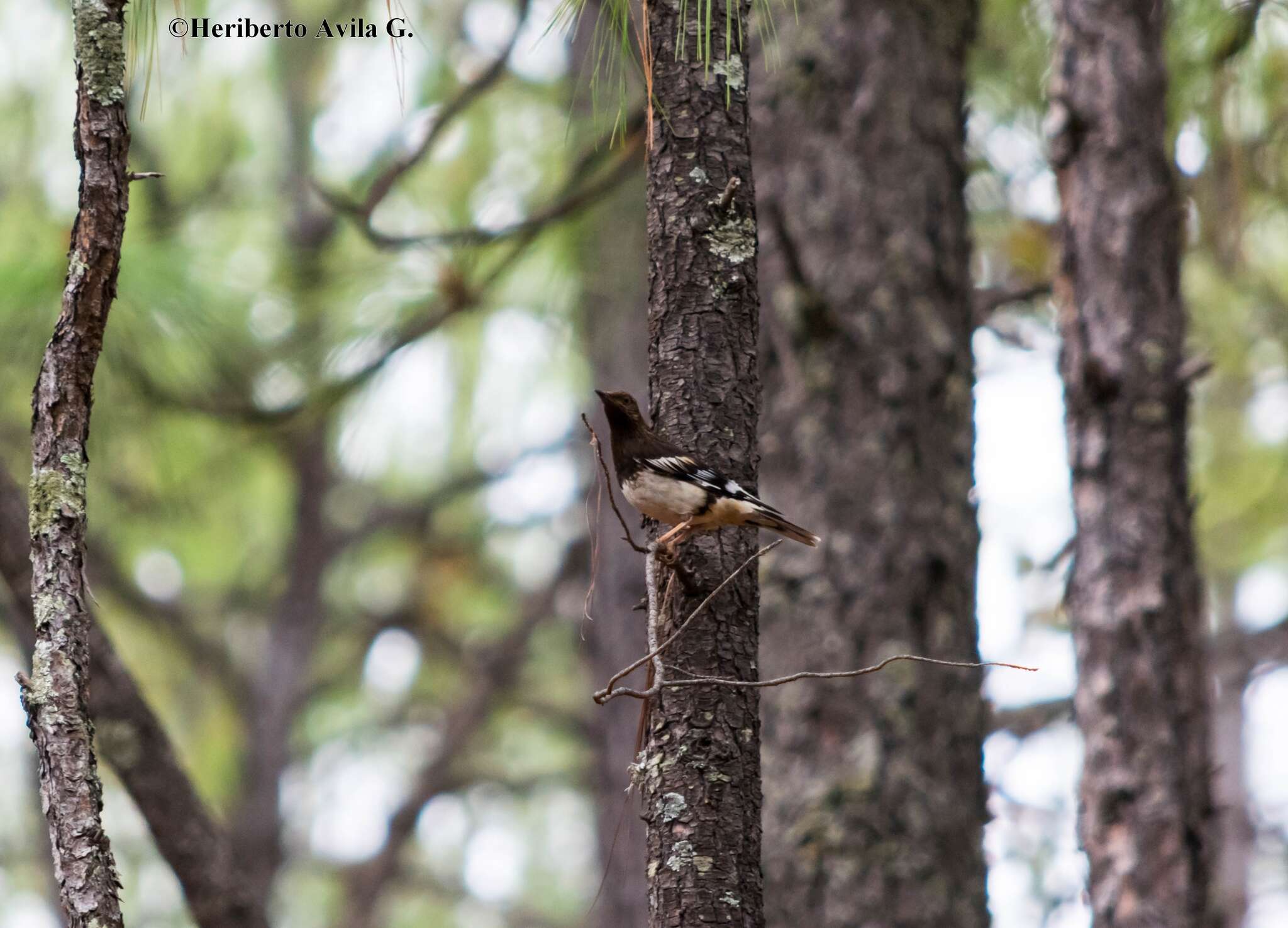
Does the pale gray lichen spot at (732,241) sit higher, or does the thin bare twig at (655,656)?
the pale gray lichen spot at (732,241)

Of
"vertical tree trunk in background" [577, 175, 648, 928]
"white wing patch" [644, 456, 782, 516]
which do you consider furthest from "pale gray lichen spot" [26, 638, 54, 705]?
"vertical tree trunk in background" [577, 175, 648, 928]

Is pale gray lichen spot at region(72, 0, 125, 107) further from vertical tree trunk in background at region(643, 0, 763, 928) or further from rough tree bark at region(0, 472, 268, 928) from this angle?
rough tree bark at region(0, 472, 268, 928)

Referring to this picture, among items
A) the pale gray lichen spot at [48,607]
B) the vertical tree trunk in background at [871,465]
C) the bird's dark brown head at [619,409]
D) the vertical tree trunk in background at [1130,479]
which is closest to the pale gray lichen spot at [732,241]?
the bird's dark brown head at [619,409]

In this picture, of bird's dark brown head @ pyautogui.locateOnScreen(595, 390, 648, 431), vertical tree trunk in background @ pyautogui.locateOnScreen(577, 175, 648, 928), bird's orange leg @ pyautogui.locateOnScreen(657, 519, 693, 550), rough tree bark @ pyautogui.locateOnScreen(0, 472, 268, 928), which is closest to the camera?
bird's orange leg @ pyautogui.locateOnScreen(657, 519, 693, 550)

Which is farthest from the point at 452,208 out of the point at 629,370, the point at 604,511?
the point at 604,511

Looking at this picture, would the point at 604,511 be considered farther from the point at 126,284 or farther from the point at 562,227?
the point at 126,284

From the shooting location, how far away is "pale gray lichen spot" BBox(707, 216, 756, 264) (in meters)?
2.70

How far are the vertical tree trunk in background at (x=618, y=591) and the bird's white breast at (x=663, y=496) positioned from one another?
294 cm

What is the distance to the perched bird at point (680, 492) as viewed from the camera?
268 centimetres

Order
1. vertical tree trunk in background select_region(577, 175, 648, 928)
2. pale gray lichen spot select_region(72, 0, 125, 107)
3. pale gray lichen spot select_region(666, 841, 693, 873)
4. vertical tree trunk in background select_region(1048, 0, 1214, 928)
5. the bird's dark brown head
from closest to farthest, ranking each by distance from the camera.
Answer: pale gray lichen spot select_region(72, 0, 125, 107)
pale gray lichen spot select_region(666, 841, 693, 873)
the bird's dark brown head
vertical tree trunk in background select_region(1048, 0, 1214, 928)
vertical tree trunk in background select_region(577, 175, 648, 928)

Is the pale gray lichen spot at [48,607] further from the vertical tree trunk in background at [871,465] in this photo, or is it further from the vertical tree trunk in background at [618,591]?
the vertical tree trunk in background at [618,591]

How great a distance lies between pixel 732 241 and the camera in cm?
271

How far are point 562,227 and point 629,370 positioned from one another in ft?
4.99

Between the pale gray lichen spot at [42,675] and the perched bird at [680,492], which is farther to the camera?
the perched bird at [680,492]
